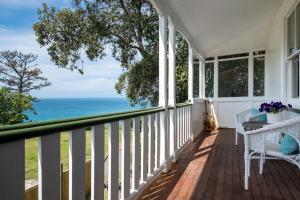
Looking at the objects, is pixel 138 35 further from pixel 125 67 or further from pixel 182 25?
pixel 182 25

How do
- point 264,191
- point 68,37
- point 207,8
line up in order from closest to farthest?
point 264,191 → point 207,8 → point 68,37

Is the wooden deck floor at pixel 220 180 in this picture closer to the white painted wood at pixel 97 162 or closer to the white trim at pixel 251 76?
the white painted wood at pixel 97 162

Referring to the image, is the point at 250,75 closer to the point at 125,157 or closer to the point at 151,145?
the point at 151,145

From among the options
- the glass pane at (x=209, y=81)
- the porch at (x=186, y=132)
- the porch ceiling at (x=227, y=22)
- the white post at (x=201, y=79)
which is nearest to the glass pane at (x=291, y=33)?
the porch at (x=186, y=132)

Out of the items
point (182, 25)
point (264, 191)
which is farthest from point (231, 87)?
point (264, 191)

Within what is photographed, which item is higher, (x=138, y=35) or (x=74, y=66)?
(x=138, y=35)

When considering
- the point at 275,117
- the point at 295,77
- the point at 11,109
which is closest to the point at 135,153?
the point at 11,109

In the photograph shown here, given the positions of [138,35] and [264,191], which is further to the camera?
[138,35]

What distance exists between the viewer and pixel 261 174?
3574mm

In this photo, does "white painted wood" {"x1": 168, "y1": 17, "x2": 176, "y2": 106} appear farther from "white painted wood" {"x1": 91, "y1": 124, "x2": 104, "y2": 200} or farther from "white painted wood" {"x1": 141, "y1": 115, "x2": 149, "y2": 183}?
"white painted wood" {"x1": 91, "y1": 124, "x2": 104, "y2": 200}

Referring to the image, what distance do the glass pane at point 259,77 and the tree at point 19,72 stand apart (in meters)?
6.22

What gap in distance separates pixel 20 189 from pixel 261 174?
126 inches

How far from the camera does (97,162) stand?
1.92 metres

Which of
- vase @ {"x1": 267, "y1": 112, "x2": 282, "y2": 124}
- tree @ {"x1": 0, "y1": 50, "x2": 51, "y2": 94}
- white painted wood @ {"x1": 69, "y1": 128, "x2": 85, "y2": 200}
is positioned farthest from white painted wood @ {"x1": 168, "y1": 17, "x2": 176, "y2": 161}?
tree @ {"x1": 0, "y1": 50, "x2": 51, "y2": 94}
